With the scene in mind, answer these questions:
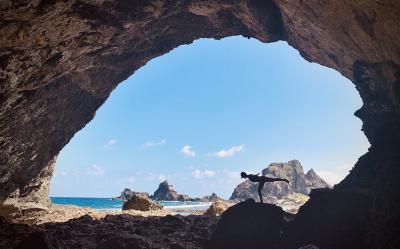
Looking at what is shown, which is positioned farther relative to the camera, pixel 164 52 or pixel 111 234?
pixel 164 52

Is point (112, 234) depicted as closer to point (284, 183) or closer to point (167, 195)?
point (284, 183)

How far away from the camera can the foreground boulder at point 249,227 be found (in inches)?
444

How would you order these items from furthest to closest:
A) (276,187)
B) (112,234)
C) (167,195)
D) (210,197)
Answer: (210,197)
(167,195)
(276,187)
(112,234)

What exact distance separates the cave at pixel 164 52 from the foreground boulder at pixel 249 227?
69 centimetres

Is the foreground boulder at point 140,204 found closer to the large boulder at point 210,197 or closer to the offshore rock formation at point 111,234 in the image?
the offshore rock formation at point 111,234

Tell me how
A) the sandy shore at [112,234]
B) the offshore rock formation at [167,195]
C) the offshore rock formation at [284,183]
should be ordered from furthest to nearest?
the offshore rock formation at [167,195], the offshore rock formation at [284,183], the sandy shore at [112,234]

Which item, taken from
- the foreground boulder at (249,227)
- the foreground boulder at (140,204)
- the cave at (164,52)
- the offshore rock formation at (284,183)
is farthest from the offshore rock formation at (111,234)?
the offshore rock formation at (284,183)

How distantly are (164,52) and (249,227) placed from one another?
14347 millimetres

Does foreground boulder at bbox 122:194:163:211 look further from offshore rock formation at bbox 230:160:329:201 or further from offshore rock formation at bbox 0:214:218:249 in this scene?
offshore rock formation at bbox 230:160:329:201

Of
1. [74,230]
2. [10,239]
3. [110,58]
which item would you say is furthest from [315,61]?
[10,239]

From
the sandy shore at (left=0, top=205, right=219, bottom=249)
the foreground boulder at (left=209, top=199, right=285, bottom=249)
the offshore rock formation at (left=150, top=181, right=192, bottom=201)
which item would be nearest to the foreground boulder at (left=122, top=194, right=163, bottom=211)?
the sandy shore at (left=0, top=205, right=219, bottom=249)

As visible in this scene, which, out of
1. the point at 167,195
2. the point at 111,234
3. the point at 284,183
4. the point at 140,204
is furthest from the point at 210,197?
the point at 111,234

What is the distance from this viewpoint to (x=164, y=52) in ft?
72.0

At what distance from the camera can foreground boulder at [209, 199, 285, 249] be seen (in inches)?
444
